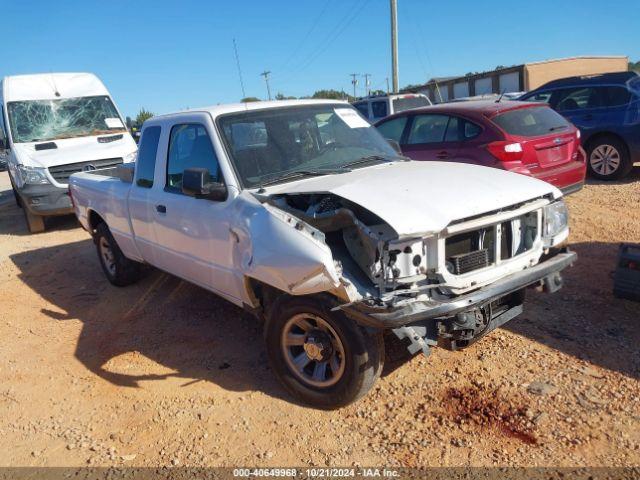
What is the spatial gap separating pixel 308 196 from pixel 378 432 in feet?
5.08

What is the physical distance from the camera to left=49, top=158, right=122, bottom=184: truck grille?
941 cm

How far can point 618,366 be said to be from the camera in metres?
3.61

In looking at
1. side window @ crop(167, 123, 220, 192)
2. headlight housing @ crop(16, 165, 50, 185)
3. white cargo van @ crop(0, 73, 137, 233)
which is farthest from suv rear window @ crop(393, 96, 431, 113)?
side window @ crop(167, 123, 220, 192)

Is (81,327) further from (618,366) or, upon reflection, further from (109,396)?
(618,366)

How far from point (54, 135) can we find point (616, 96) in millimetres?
10246

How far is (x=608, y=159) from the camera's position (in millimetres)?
9086

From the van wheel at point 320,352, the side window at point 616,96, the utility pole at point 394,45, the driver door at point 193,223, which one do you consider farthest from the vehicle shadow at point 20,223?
the utility pole at point 394,45

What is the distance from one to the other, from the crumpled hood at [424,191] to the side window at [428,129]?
3521 millimetres

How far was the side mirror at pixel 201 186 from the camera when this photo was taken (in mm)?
3684

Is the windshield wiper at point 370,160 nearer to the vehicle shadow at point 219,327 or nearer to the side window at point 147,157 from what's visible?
the vehicle shadow at point 219,327

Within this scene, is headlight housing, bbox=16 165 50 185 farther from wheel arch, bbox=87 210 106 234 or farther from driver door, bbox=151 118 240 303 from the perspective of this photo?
driver door, bbox=151 118 240 303

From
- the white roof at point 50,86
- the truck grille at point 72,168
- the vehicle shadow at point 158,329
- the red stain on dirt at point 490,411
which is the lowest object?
the vehicle shadow at point 158,329

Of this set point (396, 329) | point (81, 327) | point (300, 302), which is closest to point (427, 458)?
point (396, 329)

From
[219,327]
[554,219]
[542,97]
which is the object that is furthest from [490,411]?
[542,97]
